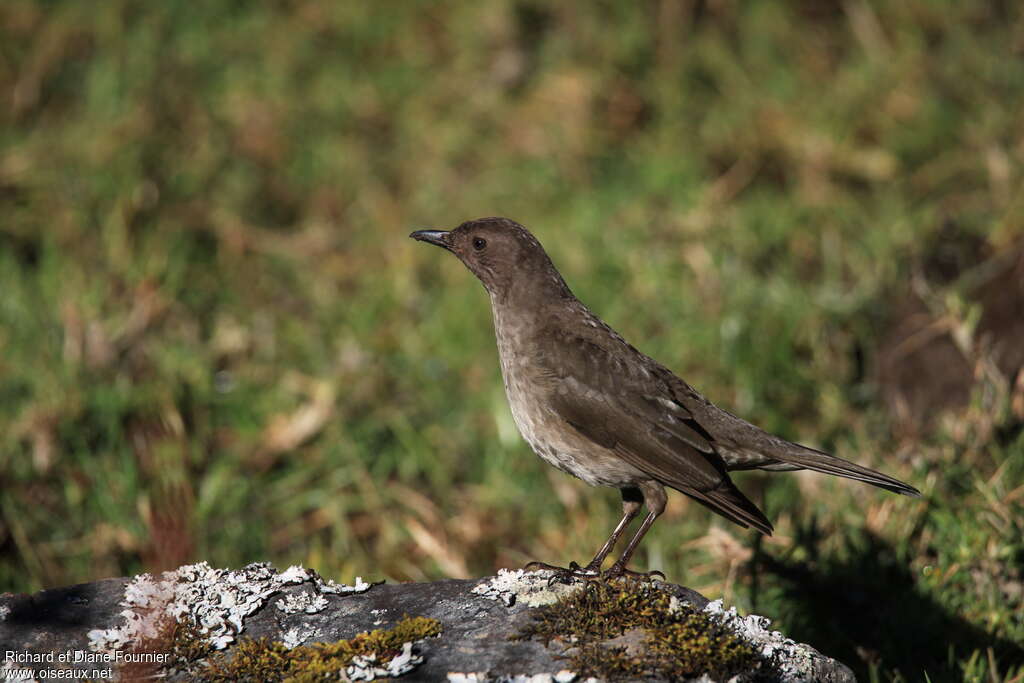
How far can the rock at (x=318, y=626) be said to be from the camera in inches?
120

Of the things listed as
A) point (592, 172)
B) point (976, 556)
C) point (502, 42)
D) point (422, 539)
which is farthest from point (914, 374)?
point (502, 42)

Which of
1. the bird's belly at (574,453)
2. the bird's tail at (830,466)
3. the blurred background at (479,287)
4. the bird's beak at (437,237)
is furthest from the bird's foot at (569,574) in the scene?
the bird's beak at (437,237)

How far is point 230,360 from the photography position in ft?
23.5

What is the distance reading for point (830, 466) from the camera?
161 inches

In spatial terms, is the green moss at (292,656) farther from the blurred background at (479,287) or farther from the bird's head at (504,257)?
the bird's head at (504,257)

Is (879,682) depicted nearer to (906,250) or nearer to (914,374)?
(914,374)

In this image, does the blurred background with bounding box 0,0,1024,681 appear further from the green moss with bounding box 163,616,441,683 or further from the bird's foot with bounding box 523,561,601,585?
the bird's foot with bounding box 523,561,601,585

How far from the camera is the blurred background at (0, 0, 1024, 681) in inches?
207

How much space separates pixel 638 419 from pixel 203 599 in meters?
1.75

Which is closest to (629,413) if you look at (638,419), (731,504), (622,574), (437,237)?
(638,419)

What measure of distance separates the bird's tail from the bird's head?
1166mm

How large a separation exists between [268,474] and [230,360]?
1.11m

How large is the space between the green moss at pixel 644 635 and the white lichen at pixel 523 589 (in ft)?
0.16

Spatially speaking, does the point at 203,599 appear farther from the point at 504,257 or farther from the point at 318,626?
the point at 504,257
